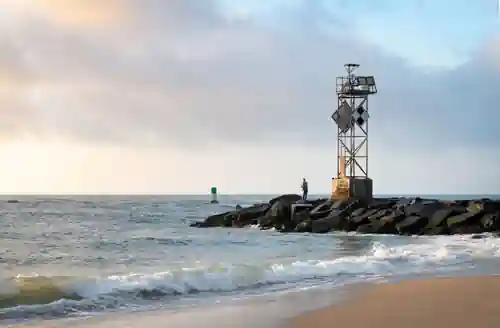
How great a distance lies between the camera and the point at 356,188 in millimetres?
31969

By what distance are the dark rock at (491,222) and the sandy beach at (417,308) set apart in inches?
561

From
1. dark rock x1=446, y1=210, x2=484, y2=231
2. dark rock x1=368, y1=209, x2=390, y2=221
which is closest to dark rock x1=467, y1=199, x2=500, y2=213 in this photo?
dark rock x1=446, y1=210, x2=484, y2=231

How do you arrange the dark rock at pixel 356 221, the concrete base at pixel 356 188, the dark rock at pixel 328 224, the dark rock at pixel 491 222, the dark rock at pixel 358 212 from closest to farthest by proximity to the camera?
the dark rock at pixel 491 222 → the dark rock at pixel 356 221 → the dark rock at pixel 328 224 → the dark rock at pixel 358 212 → the concrete base at pixel 356 188

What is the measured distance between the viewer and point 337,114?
33.7 meters

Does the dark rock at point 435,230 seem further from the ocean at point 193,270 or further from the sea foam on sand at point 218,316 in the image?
the sea foam on sand at point 218,316

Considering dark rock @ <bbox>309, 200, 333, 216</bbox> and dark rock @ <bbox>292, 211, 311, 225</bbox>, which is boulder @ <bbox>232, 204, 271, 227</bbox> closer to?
dark rock @ <bbox>292, 211, 311, 225</bbox>

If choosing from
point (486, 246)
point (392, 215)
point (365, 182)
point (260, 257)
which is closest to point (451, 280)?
point (260, 257)

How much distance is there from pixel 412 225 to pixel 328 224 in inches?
148

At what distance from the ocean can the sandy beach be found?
0.89 m

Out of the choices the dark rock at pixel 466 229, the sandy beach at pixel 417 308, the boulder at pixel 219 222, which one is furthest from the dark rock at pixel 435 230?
the sandy beach at pixel 417 308

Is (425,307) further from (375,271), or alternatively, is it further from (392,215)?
(392,215)

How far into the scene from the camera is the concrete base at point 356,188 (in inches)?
1258

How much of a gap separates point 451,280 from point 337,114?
23.1 m

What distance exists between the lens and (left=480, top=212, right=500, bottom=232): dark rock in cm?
2409
